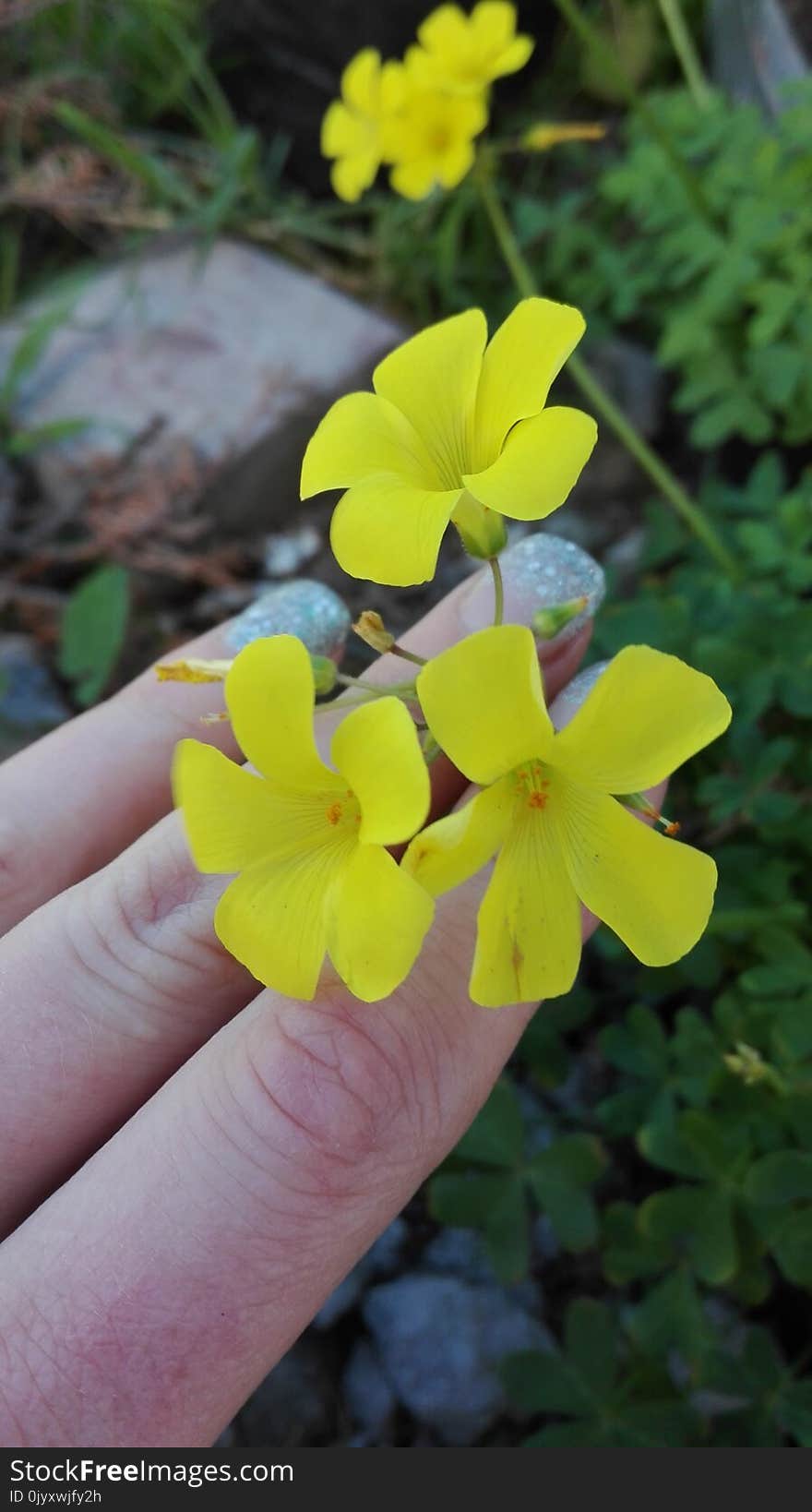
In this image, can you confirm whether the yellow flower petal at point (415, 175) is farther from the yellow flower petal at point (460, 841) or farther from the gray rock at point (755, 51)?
the yellow flower petal at point (460, 841)

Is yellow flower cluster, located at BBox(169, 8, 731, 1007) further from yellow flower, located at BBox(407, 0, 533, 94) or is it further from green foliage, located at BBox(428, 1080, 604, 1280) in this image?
yellow flower, located at BBox(407, 0, 533, 94)

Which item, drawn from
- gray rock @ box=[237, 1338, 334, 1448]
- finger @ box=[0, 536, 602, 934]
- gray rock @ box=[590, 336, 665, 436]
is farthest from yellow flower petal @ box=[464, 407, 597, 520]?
gray rock @ box=[590, 336, 665, 436]

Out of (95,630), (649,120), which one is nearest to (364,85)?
(649,120)

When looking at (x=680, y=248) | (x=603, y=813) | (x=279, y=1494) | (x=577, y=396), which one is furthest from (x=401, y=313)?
(x=279, y=1494)

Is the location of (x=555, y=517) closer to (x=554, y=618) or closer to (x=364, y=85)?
(x=364, y=85)

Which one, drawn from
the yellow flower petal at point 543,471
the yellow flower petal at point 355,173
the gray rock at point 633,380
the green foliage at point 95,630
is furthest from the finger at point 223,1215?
the gray rock at point 633,380

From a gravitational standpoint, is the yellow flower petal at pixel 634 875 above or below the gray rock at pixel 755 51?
above
